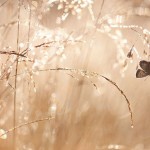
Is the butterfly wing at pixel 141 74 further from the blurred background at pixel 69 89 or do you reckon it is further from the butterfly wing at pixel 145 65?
the blurred background at pixel 69 89

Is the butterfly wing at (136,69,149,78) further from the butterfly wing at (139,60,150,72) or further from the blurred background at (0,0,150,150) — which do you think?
the blurred background at (0,0,150,150)

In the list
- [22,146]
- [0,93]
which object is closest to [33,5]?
[0,93]

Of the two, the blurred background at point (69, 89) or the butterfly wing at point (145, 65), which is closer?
the butterfly wing at point (145, 65)

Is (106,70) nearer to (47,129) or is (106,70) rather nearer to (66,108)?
(66,108)

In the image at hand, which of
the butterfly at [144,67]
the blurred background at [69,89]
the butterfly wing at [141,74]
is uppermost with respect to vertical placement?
the blurred background at [69,89]

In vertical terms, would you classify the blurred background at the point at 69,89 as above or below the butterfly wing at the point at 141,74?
above

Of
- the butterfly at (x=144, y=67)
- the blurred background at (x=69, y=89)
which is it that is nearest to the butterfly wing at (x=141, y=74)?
the butterfly at (x=144, y=67)

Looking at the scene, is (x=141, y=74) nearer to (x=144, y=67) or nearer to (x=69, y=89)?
(x=144, y=67)

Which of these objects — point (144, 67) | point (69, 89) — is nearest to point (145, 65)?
point (144, 67)
